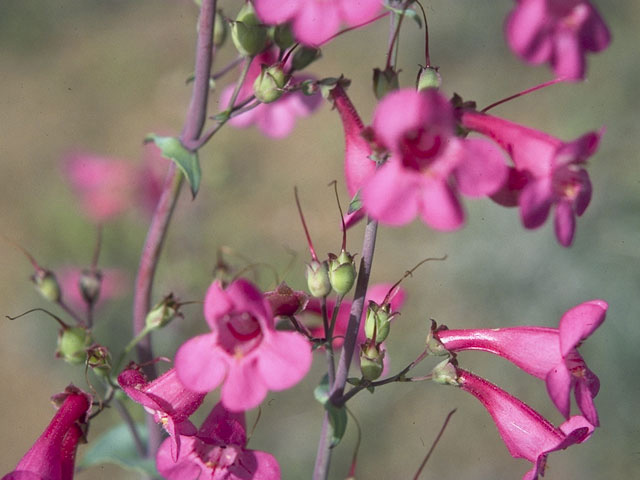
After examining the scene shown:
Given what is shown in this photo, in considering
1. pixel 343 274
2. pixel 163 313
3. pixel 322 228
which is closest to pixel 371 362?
pixel 343 274

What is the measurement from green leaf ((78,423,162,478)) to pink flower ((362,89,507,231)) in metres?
1.26

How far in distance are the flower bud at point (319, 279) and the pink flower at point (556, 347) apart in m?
0.28

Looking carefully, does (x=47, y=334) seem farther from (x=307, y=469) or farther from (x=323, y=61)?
(x=323, y=61)

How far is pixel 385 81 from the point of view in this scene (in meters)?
1.46

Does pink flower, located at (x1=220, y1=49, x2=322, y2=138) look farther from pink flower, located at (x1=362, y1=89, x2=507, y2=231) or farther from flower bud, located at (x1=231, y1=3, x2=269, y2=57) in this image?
pink flower, located at (x1=362, y1=89, x2=507, y2=231)

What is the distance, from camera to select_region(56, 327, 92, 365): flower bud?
1.81 metres

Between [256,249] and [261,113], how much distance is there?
2.85m

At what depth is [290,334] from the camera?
1321 mm

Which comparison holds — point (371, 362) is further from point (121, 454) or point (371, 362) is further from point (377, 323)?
point (121, 454)

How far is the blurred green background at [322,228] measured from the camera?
4.02 metres

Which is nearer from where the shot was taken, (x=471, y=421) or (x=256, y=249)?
(x=471, y=421)

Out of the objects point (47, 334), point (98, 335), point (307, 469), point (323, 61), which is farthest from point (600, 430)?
point (323, 61)

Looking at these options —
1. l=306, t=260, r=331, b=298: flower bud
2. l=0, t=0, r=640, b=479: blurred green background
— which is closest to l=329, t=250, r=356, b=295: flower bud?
l=306, t=260, r=331, b=298: flower bud

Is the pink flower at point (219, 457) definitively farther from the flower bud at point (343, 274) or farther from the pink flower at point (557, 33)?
the pink flower at point (557, 33)
